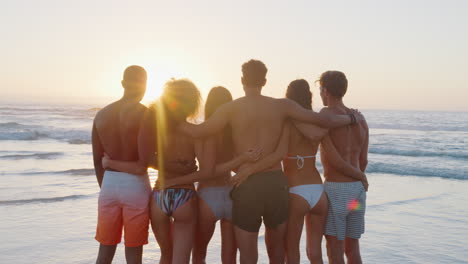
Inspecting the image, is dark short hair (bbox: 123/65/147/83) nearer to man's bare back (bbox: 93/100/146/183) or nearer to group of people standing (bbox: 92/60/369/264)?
group of people standing (bbox: 92/60/369/264)

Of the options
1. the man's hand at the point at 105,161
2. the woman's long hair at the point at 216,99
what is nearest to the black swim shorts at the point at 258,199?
the woman's long hair at the point at 216,99

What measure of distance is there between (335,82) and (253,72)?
29.0 inches

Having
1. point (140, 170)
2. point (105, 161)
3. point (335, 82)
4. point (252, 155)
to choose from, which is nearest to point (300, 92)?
point (335, 82)

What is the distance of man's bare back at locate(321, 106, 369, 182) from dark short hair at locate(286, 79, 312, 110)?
181 mm

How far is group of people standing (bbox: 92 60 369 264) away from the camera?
347 centimetres

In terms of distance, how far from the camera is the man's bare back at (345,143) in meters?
3.80

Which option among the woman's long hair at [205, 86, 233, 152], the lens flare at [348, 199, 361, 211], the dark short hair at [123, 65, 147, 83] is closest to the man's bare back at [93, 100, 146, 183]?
the dark short hair at [123, 65, 147, 83]

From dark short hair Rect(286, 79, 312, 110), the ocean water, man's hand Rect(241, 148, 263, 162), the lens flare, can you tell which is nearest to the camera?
man's hand Rect(241, 148, 263, 162)

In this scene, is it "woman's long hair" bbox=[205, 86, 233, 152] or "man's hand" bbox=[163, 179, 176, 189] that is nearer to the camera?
"man's hand" bbox=[163, 179, 176, 189]

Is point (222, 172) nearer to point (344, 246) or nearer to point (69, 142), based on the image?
point (344, 246)

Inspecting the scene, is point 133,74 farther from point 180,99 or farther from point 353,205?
point 353,205

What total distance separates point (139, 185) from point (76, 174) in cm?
876

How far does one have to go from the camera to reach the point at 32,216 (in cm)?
727

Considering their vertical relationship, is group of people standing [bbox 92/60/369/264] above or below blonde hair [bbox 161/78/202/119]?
below
